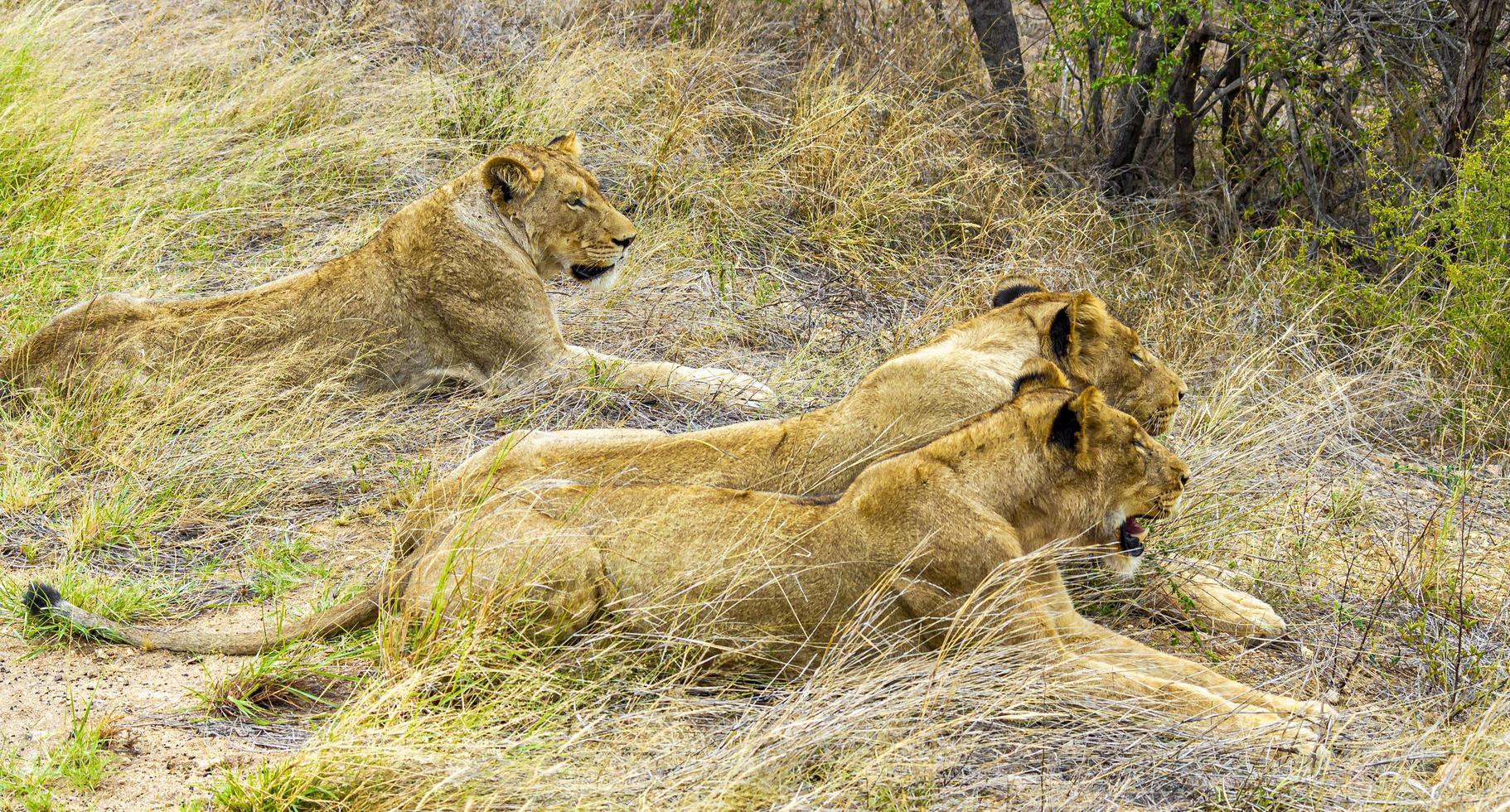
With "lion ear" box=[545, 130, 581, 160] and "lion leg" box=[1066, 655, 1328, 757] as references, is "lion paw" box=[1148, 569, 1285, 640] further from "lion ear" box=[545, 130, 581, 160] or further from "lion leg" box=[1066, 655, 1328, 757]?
"lion ear" box=[545, 130, 581, 160]

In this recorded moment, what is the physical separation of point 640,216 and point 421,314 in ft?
7.11

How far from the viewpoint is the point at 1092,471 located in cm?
453

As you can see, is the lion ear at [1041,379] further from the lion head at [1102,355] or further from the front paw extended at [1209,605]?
the front paw extended at [1209,605]

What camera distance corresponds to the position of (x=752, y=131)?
9953 millimetres

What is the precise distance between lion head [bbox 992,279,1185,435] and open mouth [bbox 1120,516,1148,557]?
0.62m

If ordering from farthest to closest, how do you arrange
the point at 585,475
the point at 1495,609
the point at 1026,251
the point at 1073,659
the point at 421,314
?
the point at 1026,251 → the point at 421,314 → the point at 1495,609 → the point at 585,475 → the point at 1073,659

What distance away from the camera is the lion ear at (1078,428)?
4457mm

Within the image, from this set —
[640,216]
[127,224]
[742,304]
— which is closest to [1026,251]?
[742,304]

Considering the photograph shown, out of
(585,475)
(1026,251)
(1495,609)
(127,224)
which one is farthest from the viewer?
(1026,251)

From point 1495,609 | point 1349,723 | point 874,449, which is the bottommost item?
point 1495,609

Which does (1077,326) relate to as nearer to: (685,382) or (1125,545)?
(1125,545)

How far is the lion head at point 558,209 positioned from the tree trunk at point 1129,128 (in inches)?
163

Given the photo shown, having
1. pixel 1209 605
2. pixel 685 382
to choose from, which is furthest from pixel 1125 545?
pixel 685 382

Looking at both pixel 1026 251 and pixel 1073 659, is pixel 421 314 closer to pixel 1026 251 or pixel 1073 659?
pixel 1026 251
